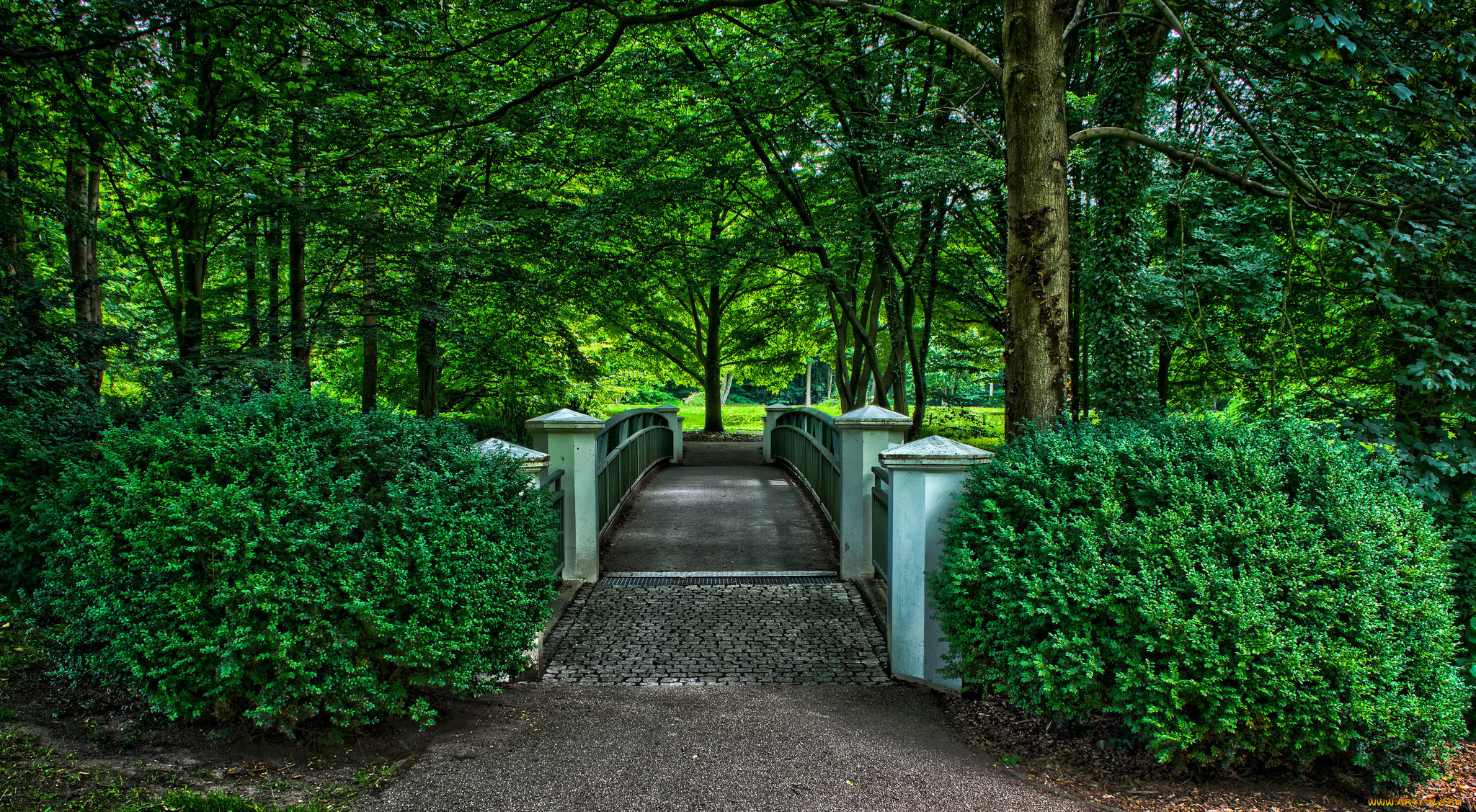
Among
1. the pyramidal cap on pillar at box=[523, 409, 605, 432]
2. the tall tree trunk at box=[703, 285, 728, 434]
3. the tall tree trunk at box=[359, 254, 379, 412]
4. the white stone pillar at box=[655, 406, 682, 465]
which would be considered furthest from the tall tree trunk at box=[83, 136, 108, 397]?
the tall tree trunk at box=[703, 285, 728, 434]

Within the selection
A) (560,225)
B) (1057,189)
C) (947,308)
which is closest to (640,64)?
(560,225)

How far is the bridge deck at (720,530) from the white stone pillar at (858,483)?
2.06 ft

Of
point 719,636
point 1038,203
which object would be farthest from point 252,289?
point 1038,203

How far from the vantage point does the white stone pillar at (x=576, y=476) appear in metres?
6.27

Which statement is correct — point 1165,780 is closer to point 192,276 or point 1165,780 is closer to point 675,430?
point 192,276

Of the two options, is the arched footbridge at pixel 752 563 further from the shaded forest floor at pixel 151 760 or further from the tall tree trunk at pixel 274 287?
the tall tree trunk at pixel 274 287

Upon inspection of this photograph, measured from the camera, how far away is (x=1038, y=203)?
13.4 feet

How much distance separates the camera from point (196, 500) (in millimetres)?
2719

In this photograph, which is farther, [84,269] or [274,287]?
[274,287]

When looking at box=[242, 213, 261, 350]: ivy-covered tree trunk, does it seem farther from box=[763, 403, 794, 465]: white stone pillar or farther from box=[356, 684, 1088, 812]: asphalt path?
box=[763, 403, 794, 465]: white stone pillar

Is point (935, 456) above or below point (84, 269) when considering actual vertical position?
below

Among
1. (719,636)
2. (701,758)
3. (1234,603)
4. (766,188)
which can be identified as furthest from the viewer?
(766,188)

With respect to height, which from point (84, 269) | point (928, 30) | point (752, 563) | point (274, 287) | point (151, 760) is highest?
point (928, 30)

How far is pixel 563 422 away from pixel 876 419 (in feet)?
9.02
